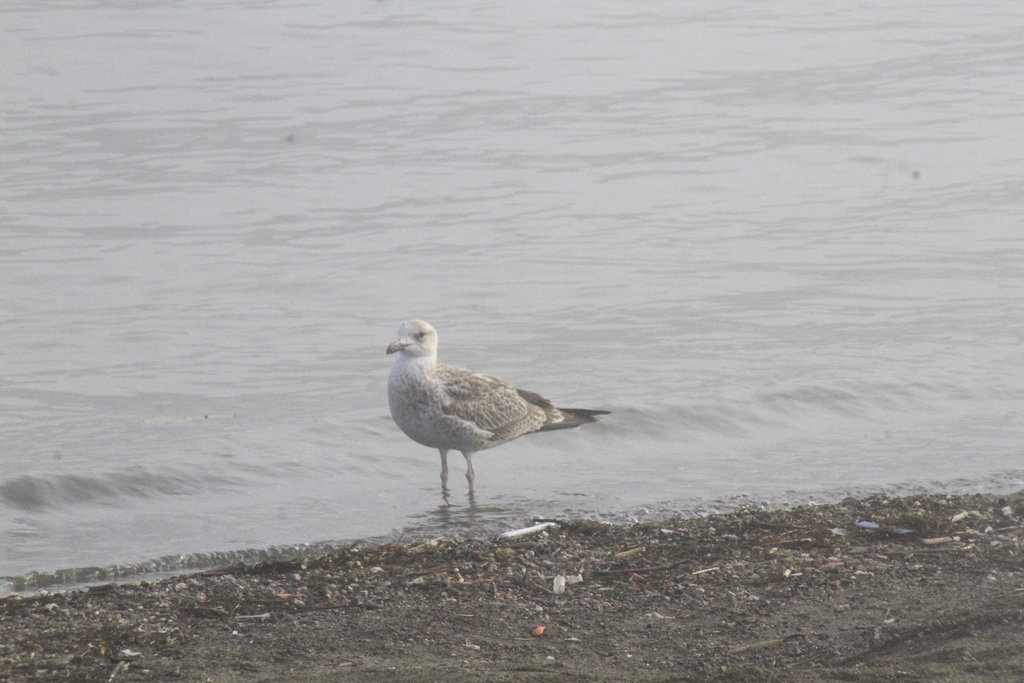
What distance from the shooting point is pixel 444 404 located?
10.1 metres

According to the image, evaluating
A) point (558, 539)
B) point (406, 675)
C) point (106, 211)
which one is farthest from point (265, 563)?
point (106, 211)

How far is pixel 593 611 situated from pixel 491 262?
11400mm

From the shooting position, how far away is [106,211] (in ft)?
63.6

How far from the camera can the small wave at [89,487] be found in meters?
10.0

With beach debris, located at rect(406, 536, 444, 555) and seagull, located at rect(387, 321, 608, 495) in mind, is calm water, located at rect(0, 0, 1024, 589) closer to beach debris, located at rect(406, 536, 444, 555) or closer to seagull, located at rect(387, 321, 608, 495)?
seagull, located at rect(387, 321, 608, 495)

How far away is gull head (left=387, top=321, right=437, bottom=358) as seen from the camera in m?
10.2

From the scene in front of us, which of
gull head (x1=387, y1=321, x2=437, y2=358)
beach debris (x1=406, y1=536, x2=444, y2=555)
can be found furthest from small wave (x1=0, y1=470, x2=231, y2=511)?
beach debris (x1=406, y1=536, x2=444, y2=555)

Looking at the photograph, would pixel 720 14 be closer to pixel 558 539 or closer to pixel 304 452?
pixel 304 452

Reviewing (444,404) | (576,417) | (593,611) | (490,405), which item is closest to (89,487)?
(444,404)

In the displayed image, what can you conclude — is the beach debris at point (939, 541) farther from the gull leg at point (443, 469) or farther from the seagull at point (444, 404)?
the gull leg at point (443, 469)

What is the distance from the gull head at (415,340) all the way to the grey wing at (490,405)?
0.22 meters

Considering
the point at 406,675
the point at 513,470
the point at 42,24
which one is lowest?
the point at 513,470

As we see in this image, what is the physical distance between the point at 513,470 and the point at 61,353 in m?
5.45

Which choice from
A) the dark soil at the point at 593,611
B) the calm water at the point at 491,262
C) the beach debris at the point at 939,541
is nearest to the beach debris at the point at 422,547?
the dark soil at the point at 593,611
